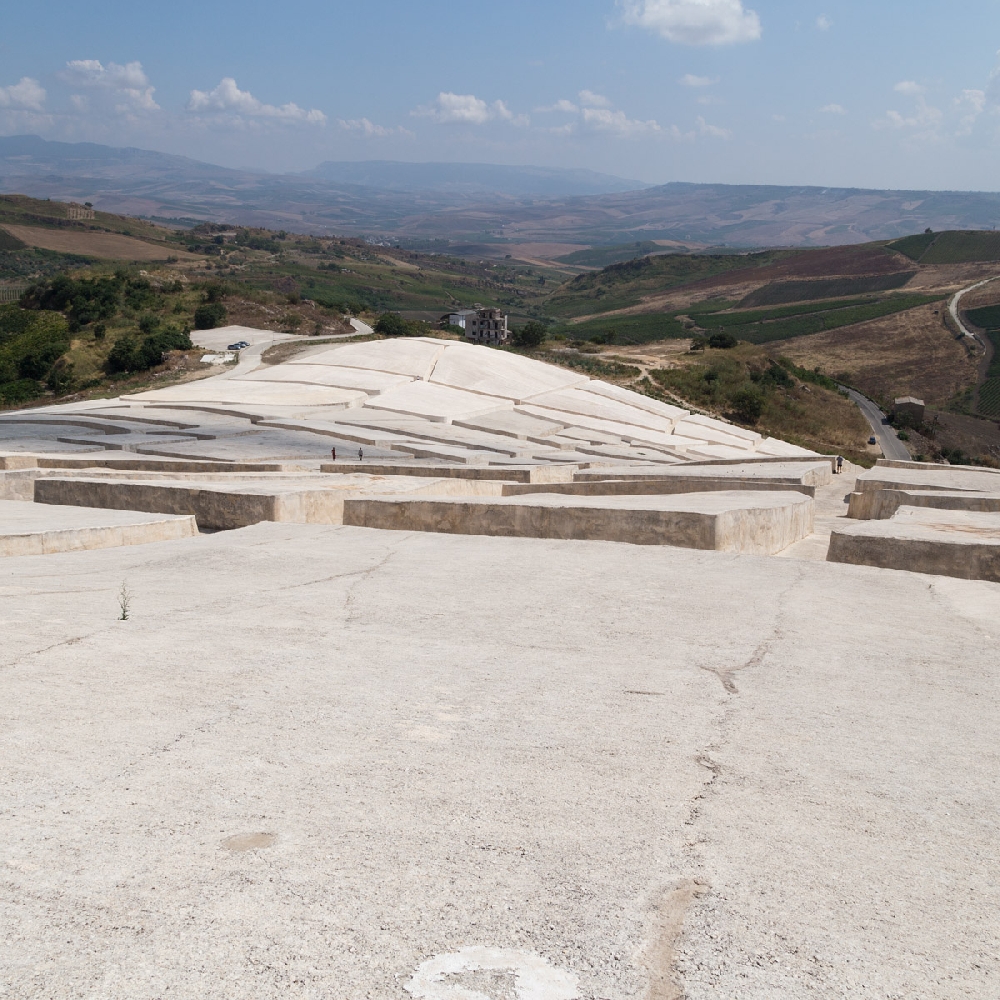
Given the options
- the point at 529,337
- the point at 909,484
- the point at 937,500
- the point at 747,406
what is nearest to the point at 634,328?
the point at 529,337

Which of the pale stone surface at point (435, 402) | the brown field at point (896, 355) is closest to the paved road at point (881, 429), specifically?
the brown field at point (896, 355)

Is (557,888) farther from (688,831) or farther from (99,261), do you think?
(99,261)

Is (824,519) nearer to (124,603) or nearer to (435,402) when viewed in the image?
(124,603)

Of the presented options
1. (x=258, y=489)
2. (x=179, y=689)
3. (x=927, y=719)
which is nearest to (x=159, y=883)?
(x=179, y=689)

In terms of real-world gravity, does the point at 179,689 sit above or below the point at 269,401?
above

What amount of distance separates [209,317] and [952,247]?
94.7 metres

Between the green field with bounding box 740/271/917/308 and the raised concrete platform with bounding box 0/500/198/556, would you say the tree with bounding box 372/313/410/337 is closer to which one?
the raised concrete platform with bounding box 0/500/198/556

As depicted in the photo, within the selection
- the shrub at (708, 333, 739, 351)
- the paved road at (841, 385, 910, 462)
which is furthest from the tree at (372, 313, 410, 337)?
the paved road at (841, 385, 910, 462)

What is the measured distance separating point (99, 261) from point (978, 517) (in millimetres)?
86511

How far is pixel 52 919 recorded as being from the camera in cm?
214

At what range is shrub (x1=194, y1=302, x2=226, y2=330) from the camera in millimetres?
40906

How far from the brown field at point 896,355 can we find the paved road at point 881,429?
6.67 feet

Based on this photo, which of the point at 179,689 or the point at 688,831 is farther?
the point at 179,689

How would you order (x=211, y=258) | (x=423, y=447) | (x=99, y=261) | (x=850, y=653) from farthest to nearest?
(x=211, y=258) → (x=99, y=261) → (x=423, y=447) → (x=850, y=653)
